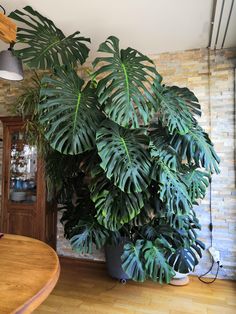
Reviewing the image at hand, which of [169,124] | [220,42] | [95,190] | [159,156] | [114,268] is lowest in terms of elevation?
[114,268]

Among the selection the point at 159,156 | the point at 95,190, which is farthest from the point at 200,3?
the point at 95,190

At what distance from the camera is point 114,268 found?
94.7 inches

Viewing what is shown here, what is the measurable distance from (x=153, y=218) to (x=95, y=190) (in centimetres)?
63

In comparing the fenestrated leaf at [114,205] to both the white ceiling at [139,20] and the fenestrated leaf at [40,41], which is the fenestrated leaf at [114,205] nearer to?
the fenestrated leaf at [40,41]

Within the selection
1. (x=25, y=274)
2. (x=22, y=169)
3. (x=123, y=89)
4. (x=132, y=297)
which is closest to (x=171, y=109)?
(x=123, y=89)

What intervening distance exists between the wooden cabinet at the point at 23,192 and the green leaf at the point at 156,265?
4.42ft

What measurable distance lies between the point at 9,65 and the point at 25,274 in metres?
1.85

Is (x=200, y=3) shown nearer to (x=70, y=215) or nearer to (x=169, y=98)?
(x=169, y=98)

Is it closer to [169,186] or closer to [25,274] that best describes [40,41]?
[169,186]

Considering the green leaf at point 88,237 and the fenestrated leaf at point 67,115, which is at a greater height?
the fenestrated leaf at point 67,115

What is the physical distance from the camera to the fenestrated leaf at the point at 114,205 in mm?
1841

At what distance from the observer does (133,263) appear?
191 cm

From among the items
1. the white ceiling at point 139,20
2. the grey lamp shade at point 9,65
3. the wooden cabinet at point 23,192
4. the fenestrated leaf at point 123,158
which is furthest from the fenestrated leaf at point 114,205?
the white ceiling at point 139,20

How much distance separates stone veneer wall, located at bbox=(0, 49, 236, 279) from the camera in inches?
98.9
